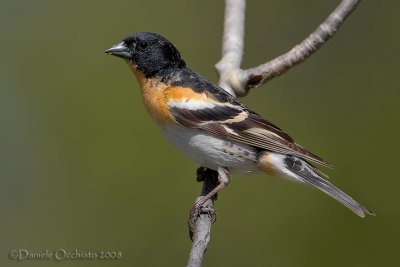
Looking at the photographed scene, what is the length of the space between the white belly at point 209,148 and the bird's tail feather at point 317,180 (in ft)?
0.83

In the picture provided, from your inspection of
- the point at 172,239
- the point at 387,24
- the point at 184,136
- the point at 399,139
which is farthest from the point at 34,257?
the point at 387,24

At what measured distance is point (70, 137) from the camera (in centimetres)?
618

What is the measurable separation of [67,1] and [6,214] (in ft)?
6.44

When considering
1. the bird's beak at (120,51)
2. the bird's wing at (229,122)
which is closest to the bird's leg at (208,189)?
the bird's wing at (229,122)

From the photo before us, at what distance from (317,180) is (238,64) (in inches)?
40.9

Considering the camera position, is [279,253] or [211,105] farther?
[279,253]

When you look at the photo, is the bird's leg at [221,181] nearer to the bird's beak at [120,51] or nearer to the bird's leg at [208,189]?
the bird's leg at [208,189]

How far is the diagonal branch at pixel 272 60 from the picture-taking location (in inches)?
189

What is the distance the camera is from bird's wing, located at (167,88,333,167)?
200 inches

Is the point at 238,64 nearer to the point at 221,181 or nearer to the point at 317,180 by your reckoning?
the point at 221,181

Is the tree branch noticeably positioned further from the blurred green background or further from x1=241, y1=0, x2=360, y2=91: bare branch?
the blurred green background

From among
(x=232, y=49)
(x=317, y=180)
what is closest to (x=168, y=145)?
(x=232, y=49)

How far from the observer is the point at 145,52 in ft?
17.7

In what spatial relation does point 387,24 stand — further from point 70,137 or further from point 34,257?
point 34,257
